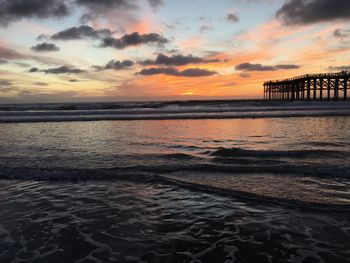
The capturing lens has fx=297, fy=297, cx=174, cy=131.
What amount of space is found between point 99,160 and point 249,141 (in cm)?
693

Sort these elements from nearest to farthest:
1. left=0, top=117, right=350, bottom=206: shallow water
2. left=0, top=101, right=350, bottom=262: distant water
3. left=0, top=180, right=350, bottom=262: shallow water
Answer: left=0, top=180, right=350, bottom=262: shallow water, left=0, top=101, right=350, bottom=262: distant water, left=0, top=117, right=350, bottom=206: shallow water

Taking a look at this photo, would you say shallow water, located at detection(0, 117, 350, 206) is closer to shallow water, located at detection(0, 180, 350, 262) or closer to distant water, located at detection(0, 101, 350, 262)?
distant water, located at detection(0, 101, 350, 262)

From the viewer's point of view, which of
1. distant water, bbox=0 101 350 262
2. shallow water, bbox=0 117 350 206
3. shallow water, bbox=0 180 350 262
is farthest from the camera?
shallow water, bbox=0 117 350 206

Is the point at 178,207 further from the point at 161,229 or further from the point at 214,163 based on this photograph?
the point at 214,163

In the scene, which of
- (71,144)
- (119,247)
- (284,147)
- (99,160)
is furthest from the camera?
(71,144)

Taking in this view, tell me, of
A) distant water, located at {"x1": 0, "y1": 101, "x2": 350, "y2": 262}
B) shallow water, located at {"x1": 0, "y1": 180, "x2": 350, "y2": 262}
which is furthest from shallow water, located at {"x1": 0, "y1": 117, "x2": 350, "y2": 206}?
shallow water, located at {"x1": 0, "y1": 180, "x2": 350, "y2": 262}

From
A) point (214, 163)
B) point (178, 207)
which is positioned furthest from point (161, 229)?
point (214, 163)

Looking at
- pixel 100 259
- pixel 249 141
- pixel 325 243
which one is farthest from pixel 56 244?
pixel 249 141

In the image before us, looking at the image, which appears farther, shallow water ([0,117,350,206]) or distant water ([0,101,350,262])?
shallow water ([0,117,350,206])

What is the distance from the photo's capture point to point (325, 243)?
4.25m

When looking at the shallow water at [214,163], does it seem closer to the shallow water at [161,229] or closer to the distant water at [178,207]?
the distant water at [178,207]

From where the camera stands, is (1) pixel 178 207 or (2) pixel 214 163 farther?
(2) pixel 214 163

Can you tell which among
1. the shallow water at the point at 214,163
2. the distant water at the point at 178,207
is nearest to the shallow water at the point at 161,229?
the distant water at the point at 178,207

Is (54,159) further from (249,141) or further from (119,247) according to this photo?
(249,141)
